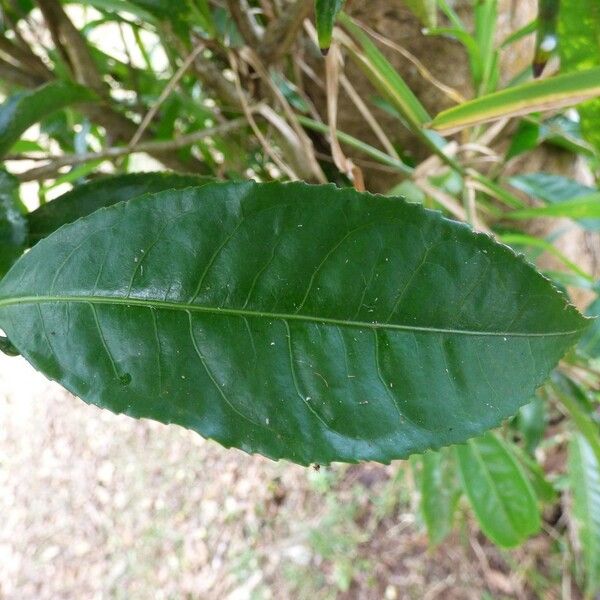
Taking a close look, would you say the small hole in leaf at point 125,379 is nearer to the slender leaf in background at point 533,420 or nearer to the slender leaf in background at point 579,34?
the slender leaf in background at point 579,34

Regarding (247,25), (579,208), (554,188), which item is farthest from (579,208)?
(247,25)

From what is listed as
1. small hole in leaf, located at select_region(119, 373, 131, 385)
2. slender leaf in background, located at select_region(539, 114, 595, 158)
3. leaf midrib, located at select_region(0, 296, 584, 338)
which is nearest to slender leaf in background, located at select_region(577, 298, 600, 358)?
slender leaf in background, located at select_region(539, 114, 595, 158)

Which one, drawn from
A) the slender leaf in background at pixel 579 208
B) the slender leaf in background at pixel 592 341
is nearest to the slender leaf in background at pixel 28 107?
the slender leaf in background at pixel 579 208

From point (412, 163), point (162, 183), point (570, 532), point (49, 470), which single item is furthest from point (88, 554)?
point (162, 183)

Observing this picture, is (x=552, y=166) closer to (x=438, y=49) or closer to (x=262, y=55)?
(x=438, y=49)

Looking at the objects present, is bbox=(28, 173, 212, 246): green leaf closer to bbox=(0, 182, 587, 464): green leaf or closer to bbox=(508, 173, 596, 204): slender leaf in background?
bbox=(0, 182, 587, 464): green leaf

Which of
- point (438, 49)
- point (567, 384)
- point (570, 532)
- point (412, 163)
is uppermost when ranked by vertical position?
point (438, 49)

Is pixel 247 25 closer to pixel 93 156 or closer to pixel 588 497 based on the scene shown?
pixel 93 156
